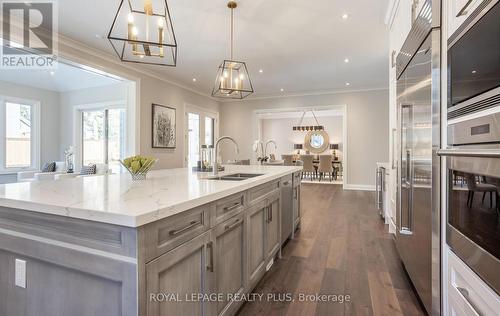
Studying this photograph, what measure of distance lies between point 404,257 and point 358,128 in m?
5.60

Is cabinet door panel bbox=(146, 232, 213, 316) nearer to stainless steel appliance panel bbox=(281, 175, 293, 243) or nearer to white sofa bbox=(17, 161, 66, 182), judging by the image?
stainless steel appliance panel bbox=(281, 175, 293, 243)

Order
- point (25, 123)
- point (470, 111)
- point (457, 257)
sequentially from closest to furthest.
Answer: point (470, 111) < point (457, 257) < point (25, 123)

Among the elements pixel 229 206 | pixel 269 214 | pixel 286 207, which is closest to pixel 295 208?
pixel 286 207

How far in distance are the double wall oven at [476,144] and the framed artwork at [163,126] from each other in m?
5.54

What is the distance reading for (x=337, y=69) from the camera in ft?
18.6

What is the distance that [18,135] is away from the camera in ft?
22.4

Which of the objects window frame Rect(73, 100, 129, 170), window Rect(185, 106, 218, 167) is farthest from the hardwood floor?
window frame Rect(73, 100, 129, 170)

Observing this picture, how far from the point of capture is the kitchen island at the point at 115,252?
98 cm

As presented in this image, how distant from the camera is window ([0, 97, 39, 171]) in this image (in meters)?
6.48

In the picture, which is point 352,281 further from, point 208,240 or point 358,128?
point 358,128

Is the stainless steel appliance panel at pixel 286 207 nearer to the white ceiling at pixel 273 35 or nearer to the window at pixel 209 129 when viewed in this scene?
the white ceiling at pixel 273 35

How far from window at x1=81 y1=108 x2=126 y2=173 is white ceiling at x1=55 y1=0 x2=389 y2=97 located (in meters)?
1.89

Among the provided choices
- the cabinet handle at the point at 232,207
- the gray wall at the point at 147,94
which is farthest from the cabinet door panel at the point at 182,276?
the gray wall at the point at 147,94

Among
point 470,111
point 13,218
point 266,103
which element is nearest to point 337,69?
point 266,103
